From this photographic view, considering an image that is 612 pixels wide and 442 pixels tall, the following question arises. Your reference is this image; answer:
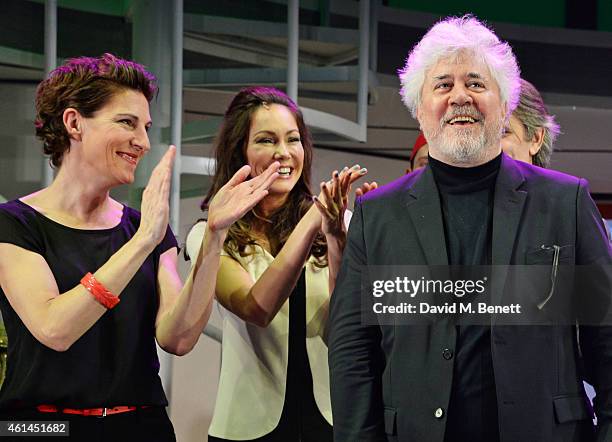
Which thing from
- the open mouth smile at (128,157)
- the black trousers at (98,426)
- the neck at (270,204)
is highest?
the open mouth smile at (128,157)

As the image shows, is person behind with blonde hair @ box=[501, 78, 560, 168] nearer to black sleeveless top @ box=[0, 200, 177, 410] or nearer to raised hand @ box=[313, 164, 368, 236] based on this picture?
raised hand @ box=[313, 164, 368, 236]

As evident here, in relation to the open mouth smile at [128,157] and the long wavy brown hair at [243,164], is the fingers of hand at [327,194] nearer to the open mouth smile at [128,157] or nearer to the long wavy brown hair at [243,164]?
the long wavy brown hair at [243,164]

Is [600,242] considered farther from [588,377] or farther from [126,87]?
[126,87]

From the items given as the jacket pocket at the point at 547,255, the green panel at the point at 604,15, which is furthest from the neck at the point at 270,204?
the green panel at the point at 604,15

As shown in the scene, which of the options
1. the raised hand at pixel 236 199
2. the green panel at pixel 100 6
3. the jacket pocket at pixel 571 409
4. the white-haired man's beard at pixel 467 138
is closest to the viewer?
the jacket pocket at pixel 571 409

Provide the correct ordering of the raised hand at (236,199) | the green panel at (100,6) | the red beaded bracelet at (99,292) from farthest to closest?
the green panel at (100,6) < the raised hand at (236,199) < the red beaded bracelet at (99,292)

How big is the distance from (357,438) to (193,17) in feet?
8.72

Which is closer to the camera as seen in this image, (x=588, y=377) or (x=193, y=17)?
(x=588, y=377)

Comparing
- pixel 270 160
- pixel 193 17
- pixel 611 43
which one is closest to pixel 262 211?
pixel 270 160

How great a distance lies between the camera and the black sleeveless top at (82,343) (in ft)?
6.61

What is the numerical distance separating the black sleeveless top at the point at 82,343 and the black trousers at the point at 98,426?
2 cm

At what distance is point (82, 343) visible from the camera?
2.06m

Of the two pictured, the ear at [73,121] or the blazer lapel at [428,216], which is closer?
the blazer lapel at [428,216]

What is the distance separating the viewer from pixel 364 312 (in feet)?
6.20
